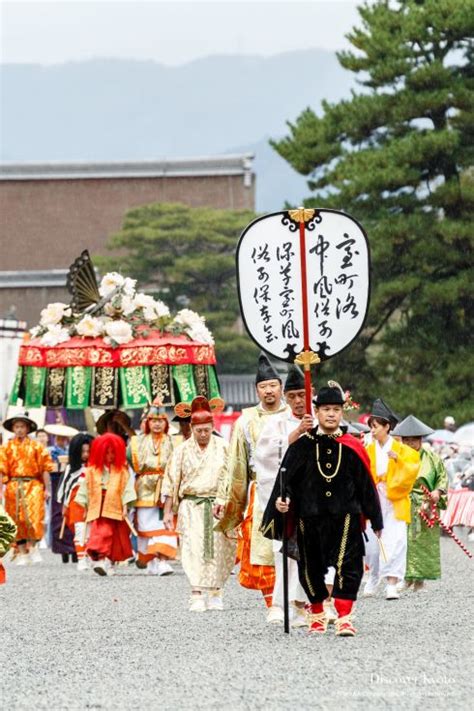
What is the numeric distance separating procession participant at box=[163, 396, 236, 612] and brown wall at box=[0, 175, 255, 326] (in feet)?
150

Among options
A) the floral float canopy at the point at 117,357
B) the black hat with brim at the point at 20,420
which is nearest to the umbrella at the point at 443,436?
the floral float canopy at the point at 117,357

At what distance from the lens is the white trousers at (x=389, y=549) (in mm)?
13172

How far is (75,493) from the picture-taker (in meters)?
17.9

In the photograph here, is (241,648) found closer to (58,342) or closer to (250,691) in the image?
(250,691)

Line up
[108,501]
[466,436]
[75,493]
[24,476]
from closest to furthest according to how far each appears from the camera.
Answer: [108,501] < [75,493] < [24,476] < [466,436]

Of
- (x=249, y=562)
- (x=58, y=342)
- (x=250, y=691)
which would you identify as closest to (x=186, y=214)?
(x=58, y=342)

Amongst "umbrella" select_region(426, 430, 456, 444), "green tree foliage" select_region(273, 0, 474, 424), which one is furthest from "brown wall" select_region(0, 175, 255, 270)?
"umbrella" select_region(426, 430, 456, 444)

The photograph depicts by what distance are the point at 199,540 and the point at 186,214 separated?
3410 cm

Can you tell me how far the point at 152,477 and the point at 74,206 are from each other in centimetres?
4380

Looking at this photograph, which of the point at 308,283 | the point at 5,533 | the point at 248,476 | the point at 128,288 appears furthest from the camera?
the point at 128,288

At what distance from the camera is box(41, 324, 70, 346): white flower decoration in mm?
18328

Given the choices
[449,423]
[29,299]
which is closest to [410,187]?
[449,423]

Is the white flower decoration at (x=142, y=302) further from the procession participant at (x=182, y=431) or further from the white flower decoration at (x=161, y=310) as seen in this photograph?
the procession participant at (x=182, y=431)

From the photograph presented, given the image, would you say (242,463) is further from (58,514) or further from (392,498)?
(58,514)
